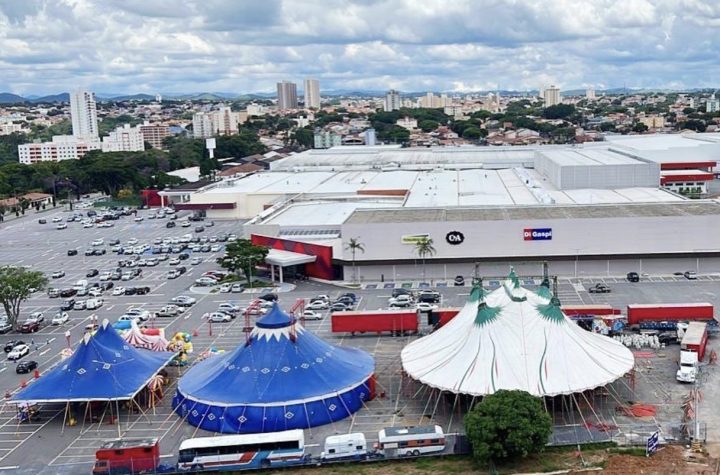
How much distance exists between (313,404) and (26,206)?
7962cm

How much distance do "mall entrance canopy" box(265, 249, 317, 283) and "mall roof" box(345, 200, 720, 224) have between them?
3.76m

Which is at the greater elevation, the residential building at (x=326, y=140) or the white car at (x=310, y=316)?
the residential building at (x=326, y=140)

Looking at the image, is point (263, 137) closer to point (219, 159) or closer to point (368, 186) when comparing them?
point (219, 159)

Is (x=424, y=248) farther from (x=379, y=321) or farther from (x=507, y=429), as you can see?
(x=507, y=429)

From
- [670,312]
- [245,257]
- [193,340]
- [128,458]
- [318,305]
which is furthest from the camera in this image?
[245,257]

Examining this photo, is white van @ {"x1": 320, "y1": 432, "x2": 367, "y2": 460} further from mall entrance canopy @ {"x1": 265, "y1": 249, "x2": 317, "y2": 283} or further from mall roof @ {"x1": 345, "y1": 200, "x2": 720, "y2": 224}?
mall roof @ {"x1": 345, "y1": 200, "x2": 720, "y2": 224}

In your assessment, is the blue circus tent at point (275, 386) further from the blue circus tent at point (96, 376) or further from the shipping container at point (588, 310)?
the shipping container at point (588, 310)

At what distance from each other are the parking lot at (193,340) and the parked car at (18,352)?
0.32m

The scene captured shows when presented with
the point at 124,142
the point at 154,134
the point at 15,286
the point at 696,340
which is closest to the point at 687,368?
the point at 696,340

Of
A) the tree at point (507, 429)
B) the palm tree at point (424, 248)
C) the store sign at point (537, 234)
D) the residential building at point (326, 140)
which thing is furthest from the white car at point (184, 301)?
the residential building at point (326, 140)

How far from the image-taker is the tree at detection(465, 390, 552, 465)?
79.2 ft

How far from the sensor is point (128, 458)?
25.4m

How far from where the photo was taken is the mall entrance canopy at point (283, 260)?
52531 mm

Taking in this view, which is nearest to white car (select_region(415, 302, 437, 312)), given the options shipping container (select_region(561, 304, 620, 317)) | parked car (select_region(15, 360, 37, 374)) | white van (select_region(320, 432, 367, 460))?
shipping container (select_region(561, 304, 620, 317))
